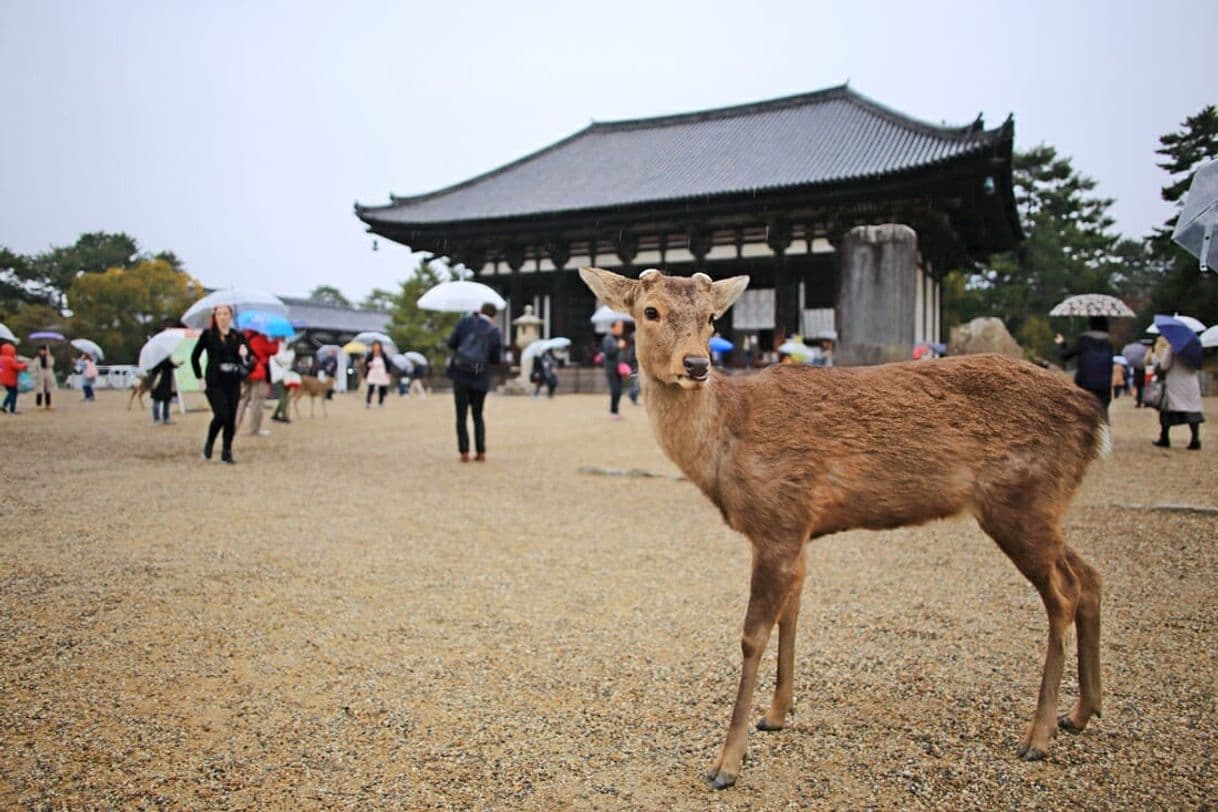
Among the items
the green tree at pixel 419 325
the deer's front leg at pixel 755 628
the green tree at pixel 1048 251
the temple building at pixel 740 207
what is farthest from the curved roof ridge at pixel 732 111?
the deer's front leg at pixel 755 628

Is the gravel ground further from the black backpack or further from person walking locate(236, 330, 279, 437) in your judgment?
person walking locate(236, 330, 279, 437)

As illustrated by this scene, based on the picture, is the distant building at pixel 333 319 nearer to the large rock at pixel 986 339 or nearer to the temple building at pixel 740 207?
the temple building at pixel 740 207

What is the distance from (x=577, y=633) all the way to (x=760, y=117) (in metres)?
27.9

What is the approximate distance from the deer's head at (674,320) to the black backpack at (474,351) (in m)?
6.28

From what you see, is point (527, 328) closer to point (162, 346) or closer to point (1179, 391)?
point (162, 346)

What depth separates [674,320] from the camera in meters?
2.68

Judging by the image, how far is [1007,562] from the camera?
499cm

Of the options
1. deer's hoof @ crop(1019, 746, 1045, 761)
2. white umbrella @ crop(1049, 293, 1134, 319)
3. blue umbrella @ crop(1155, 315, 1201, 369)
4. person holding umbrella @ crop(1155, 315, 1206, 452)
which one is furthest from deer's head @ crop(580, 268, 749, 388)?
person holding umbrella @ crop(1155, 315, 1206, 452)

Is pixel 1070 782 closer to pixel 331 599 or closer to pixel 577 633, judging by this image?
pixel 577 633

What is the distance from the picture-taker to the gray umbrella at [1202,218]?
9.99ft

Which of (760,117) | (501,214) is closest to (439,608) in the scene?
(501,214)

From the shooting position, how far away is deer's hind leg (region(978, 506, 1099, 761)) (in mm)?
2551

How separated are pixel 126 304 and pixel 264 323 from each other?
15.5 m

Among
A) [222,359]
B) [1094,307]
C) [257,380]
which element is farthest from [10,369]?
[1094,307]
